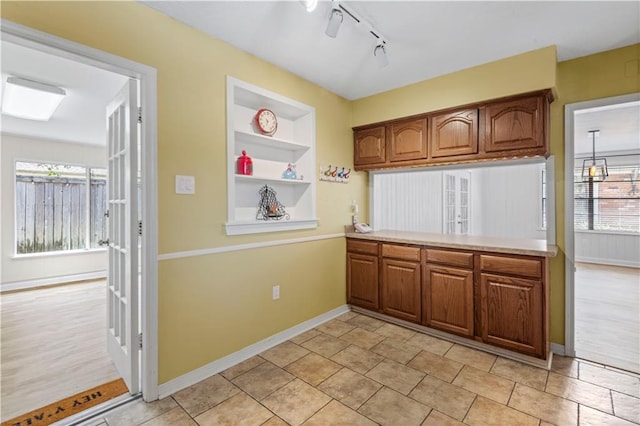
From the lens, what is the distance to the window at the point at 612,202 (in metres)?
6.04

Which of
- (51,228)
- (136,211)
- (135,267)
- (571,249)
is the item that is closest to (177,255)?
(135,267)

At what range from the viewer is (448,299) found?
109 inches

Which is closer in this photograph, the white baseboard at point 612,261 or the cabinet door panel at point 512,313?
the cabinet door panel at point 512,313

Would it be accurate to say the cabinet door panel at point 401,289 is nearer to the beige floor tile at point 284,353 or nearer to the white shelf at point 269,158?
the white shelf at point 269,158

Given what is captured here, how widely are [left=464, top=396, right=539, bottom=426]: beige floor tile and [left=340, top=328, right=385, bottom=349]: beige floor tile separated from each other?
99 centimetres

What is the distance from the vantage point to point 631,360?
2412 mm

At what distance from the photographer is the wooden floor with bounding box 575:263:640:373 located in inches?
98.7

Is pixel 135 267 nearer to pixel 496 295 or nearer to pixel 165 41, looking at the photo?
pixel 165 41

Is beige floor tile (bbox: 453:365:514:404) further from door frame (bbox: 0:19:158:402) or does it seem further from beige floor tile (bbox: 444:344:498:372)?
door frame (bbox: 0:19:158:402)

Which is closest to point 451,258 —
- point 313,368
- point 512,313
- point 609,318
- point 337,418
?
point 512,313

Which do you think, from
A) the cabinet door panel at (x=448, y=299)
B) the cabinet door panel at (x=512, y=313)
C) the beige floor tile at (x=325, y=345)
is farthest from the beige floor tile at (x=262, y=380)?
the cabinet door panel at (x=512, y=313)

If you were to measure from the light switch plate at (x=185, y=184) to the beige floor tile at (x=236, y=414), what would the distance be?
1.46 m

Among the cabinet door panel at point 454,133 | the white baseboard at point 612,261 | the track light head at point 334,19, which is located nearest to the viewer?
the track light head at point 334,19

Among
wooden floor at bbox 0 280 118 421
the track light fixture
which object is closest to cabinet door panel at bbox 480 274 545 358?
the track light fixture
